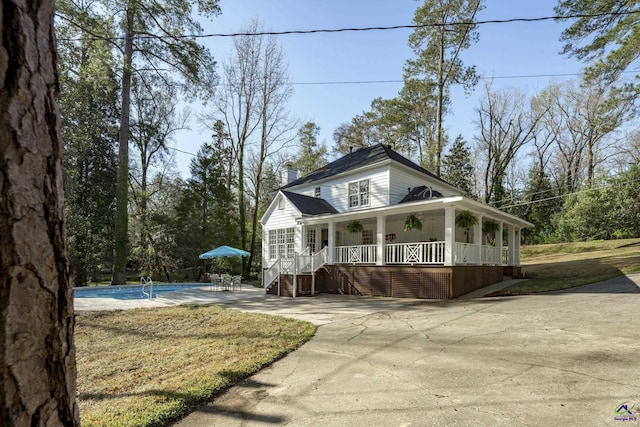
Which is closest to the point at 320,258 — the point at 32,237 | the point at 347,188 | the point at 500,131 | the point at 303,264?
the point at 303,264

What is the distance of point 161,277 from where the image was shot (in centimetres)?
2562

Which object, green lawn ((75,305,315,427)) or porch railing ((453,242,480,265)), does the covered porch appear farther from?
green lawn ((75,305,315,427))

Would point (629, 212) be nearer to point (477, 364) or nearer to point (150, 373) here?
point (477, 364)

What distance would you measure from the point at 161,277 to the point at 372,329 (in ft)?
75.5

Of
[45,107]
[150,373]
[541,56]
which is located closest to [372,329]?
[150,373]

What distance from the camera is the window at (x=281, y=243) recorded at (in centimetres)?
1795

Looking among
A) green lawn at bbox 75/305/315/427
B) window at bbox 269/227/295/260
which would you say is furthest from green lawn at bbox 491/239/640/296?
window at bbox 269/227/295/260

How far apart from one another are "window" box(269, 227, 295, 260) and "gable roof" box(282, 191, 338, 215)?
1453 millimetres

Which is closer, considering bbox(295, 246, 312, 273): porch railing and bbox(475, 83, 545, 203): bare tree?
bbox(295, 246, 312, 273): porch railing

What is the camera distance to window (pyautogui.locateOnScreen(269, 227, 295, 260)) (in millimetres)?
17953

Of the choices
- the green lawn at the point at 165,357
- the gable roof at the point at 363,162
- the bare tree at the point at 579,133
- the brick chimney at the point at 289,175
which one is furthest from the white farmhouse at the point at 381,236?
the bare tree at the point at 579,133

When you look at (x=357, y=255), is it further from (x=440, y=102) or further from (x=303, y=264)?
(x=440, y=102)

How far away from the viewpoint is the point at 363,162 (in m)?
18.0

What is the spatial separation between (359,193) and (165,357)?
43.5ft
